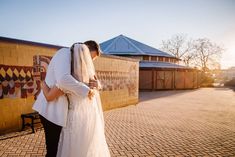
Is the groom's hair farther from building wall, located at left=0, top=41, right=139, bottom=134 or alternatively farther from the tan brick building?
the tan brick building

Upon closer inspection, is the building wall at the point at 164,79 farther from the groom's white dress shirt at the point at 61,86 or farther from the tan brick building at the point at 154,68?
the groom's white dress shirt at the point at 61,86

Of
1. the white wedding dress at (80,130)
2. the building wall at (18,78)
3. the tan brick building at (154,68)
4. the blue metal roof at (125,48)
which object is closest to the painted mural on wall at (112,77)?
the building wall at (18,78)

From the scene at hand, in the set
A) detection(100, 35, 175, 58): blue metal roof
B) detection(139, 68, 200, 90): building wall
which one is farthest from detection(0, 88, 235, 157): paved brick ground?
detection(100, 35, 175, 58): blue metal roof

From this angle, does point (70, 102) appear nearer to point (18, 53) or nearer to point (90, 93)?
point (90, 93)

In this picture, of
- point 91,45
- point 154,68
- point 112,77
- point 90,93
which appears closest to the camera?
point 90,93

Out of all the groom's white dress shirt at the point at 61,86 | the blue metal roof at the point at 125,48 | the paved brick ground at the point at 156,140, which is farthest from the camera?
the blue metal roof at the point at 125,48

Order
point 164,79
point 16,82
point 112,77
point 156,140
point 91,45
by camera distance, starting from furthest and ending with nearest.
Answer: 1. point 164,79
2. point 112,77
3. point 16,82
4. point 156,140
5. point 91,45

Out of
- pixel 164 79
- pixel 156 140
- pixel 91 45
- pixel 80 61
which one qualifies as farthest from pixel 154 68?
pixel 80 61

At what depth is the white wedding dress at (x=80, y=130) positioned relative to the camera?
7.94 feet

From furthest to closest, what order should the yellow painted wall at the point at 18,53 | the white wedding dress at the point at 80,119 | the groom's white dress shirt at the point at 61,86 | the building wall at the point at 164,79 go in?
the building wall at the point at 164,79 → the yellow painted wall at the point at 18,53 → the white wedding dress at the point at 80,119 → the groom's white dress shirt at the point at 61,86

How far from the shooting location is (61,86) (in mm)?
2262

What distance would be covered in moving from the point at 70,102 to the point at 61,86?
9.9 inches

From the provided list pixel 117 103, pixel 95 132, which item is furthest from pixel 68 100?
pixel 117 103

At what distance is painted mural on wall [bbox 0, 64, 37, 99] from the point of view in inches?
260
